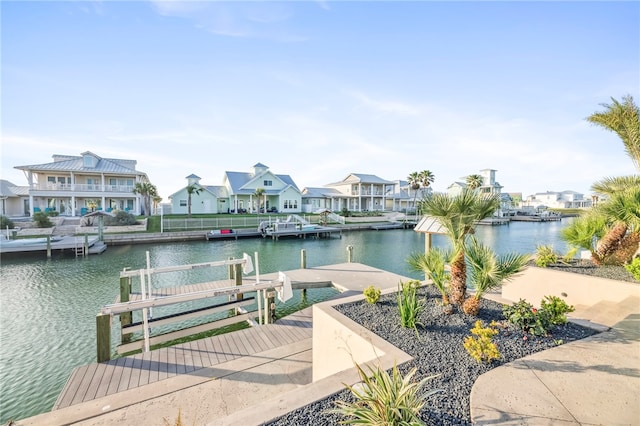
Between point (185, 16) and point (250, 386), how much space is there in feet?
39.1

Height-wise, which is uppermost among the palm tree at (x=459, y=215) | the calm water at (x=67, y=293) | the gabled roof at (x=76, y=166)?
the gabled roof at (x=76, y=166)

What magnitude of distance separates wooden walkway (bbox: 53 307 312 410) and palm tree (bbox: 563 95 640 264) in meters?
9.08


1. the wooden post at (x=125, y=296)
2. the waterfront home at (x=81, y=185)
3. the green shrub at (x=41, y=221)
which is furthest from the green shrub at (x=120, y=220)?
the wooden post at (x=125, y=296)

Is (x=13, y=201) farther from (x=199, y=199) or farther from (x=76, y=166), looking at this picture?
(x=199, y=199)

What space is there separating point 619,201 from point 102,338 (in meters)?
13.4

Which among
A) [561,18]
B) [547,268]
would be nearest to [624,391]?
[547,268]

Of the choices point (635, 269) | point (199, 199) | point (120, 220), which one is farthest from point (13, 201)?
point (635, 269)

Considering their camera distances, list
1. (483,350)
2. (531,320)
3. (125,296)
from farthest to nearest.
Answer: (125,296) < (531,320) < (483,350)

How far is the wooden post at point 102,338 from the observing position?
555 centimetres

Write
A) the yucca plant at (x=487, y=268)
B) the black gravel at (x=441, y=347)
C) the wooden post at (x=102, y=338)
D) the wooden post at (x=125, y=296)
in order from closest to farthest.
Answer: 1. the black gravel at (x=441, y=347)
2. the yucca plant at (x=487, y=268)
3. the wooden post at (x=102, y=338)
4. the wooden post at (x=125, y=296)

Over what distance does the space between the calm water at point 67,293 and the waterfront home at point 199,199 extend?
14.9m

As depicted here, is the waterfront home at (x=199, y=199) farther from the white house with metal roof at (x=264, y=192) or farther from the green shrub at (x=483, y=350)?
the green shrub at (x=483, y=350)

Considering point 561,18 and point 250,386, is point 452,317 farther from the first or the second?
point 561,18

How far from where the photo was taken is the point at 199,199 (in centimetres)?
4031
